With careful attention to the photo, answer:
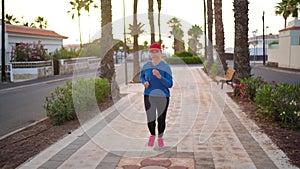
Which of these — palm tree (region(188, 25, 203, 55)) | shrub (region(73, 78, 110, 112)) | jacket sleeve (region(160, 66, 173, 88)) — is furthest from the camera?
palm tree (region(188, 25, 203, 55))

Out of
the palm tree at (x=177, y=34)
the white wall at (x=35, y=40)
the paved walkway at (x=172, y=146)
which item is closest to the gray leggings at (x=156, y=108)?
the paved walkway at (x=172, y=146)

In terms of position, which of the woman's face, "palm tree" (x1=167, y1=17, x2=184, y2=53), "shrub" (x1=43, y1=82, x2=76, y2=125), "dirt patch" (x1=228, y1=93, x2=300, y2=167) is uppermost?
"palm tree" (x1=167, y1=17, x2=184, y2=53)

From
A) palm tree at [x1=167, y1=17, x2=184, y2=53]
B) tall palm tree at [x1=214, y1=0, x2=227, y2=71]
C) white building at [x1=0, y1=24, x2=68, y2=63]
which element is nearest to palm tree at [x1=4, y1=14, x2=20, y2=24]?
white building at [x1=0, y1=24, x2=68, y2=63]

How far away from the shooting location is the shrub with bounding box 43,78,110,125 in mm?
8367

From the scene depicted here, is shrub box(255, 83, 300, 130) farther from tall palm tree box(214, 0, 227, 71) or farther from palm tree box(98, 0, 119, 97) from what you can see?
tall palm tree box(214, 0, 227, 71)

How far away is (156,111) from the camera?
246 inches

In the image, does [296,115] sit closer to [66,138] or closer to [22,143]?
[66,138]

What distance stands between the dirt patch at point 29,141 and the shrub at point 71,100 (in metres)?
0.22

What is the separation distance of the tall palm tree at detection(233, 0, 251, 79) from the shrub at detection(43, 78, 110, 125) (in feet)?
16.8

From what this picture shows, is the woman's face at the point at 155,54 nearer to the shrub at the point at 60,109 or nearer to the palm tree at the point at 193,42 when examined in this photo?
the shrub at the point at 60,109

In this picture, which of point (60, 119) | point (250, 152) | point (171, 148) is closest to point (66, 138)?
point (60, 119)

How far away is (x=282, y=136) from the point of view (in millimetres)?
6570

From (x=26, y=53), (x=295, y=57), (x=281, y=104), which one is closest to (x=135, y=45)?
(x=26, y=53)

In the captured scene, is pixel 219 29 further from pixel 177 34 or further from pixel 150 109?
pixel 150 109
